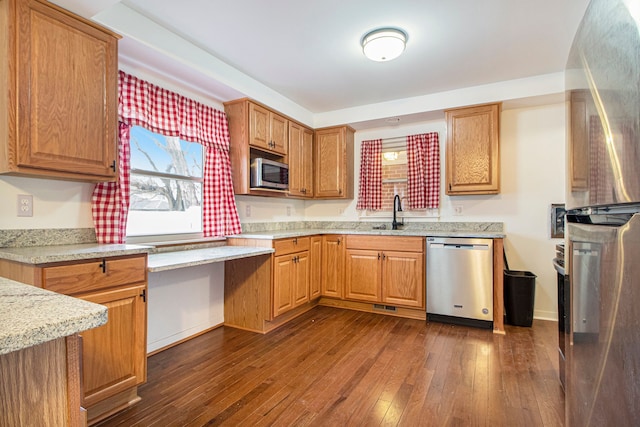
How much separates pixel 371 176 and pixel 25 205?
11.0 ft

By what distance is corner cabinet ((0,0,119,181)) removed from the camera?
155 centimetres

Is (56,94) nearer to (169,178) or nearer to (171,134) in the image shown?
(171,134)

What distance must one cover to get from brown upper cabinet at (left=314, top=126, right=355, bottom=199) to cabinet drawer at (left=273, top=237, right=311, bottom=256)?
0.87m

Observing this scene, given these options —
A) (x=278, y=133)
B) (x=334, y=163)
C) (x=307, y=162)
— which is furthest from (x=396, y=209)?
(x=278, y=133)

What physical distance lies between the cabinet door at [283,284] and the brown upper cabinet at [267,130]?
119 cm

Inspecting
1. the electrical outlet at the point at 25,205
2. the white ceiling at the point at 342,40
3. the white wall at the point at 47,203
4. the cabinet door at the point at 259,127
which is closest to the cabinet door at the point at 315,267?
the cabinet door at the point at 259,127

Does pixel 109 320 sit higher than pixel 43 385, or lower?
lower

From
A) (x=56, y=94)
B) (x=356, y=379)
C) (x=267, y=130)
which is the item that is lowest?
(x=356, y=379)

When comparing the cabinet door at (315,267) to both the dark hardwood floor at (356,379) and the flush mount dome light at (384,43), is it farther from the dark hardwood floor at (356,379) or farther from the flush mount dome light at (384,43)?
the flush mount dome light at (384,43)

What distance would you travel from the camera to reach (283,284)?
308 centimetres

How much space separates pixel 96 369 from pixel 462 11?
3.06 metres

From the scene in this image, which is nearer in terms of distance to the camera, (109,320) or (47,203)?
(109,320)

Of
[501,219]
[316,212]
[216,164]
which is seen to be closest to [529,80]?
[501,219]

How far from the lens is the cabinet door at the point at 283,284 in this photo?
2966 millimetres
